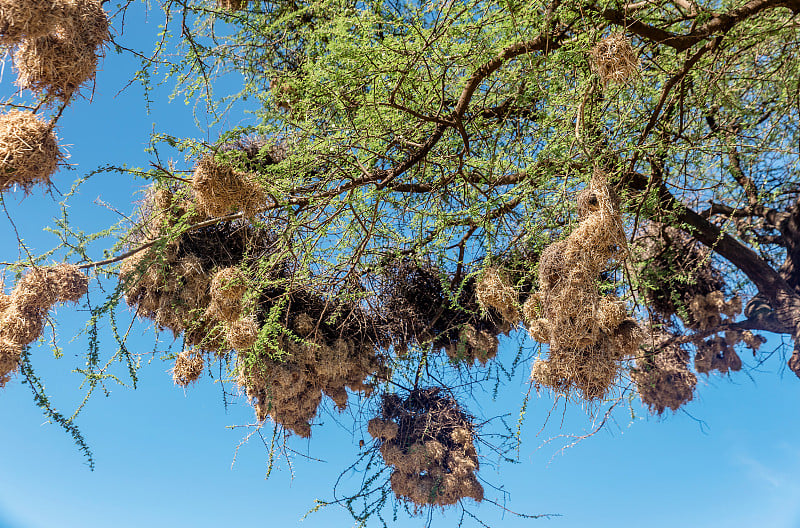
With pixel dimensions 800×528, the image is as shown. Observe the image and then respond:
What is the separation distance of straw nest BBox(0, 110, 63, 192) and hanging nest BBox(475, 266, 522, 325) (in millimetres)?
2354

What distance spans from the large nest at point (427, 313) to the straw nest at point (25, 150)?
2685 millimetres

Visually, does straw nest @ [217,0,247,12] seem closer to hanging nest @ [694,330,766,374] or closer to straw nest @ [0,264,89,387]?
straw nest @ [0,264,89,387]

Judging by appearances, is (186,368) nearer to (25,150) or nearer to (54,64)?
(25,150)

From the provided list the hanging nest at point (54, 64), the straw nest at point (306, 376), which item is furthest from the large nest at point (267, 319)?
the hanging nest at point (54, 64)

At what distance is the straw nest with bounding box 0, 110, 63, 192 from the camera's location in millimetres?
2320

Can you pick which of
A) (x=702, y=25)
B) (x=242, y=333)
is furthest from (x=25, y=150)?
(x=702, y=25)

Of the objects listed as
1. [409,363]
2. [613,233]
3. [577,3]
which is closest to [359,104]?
[577,3]

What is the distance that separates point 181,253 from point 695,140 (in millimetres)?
3718

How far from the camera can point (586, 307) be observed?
2.80m

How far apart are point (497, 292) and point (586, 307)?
0.92 m

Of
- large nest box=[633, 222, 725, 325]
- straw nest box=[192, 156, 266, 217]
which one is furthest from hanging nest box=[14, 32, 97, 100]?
large nest box=[633, 222, 725, 325]

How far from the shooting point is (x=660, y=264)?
5367 millimetres

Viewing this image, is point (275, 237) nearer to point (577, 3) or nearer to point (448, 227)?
point (448, 227)

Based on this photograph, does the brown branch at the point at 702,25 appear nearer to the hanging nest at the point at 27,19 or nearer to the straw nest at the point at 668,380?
the hanging nest at the point at 27,19
